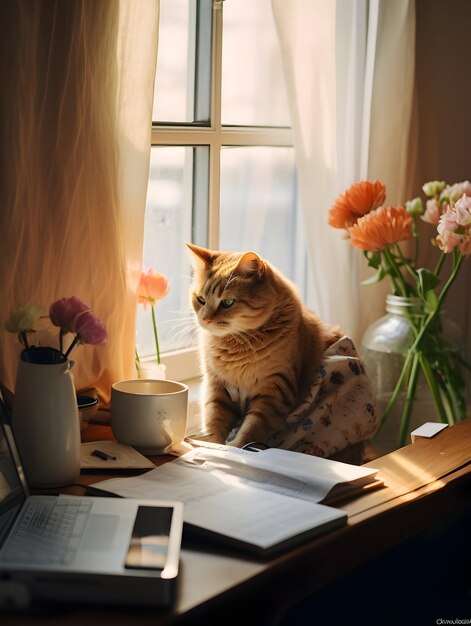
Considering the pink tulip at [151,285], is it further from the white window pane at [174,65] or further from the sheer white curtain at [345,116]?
the sheer white curtain at [345,116]

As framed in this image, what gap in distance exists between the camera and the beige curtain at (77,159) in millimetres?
1334

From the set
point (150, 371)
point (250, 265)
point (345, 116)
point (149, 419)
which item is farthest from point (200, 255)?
point (345, 116)

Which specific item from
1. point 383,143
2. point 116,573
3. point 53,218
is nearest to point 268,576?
point 116,573

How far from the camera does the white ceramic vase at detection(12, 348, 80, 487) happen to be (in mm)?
1190

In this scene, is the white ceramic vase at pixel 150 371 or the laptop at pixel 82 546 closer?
the laptop at pixel 82 546

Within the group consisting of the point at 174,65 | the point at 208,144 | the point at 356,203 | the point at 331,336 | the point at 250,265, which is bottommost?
the point at 331,336

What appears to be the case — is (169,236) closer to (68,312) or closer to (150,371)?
(150,371)

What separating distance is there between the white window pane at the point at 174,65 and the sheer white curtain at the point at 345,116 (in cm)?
23

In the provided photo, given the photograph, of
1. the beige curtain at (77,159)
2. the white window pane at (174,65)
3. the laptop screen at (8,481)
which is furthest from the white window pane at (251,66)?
the laptop screen at (8,481)

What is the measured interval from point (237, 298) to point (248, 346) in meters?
0.09

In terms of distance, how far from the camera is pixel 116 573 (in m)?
0.87

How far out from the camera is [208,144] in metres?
1.94

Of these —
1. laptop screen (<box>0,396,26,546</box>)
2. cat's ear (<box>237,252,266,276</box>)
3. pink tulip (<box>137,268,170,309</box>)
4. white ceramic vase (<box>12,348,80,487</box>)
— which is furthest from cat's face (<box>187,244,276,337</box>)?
laptop screen (<box>0,396,26,546</box>)

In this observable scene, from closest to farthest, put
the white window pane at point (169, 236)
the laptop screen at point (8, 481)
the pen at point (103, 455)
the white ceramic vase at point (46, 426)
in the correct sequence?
the laptop screen at point (8, 481) → the white ceramic vase at point (46, 426) → the pen at point (103, 455) → the white window pane at point (169, 236)
